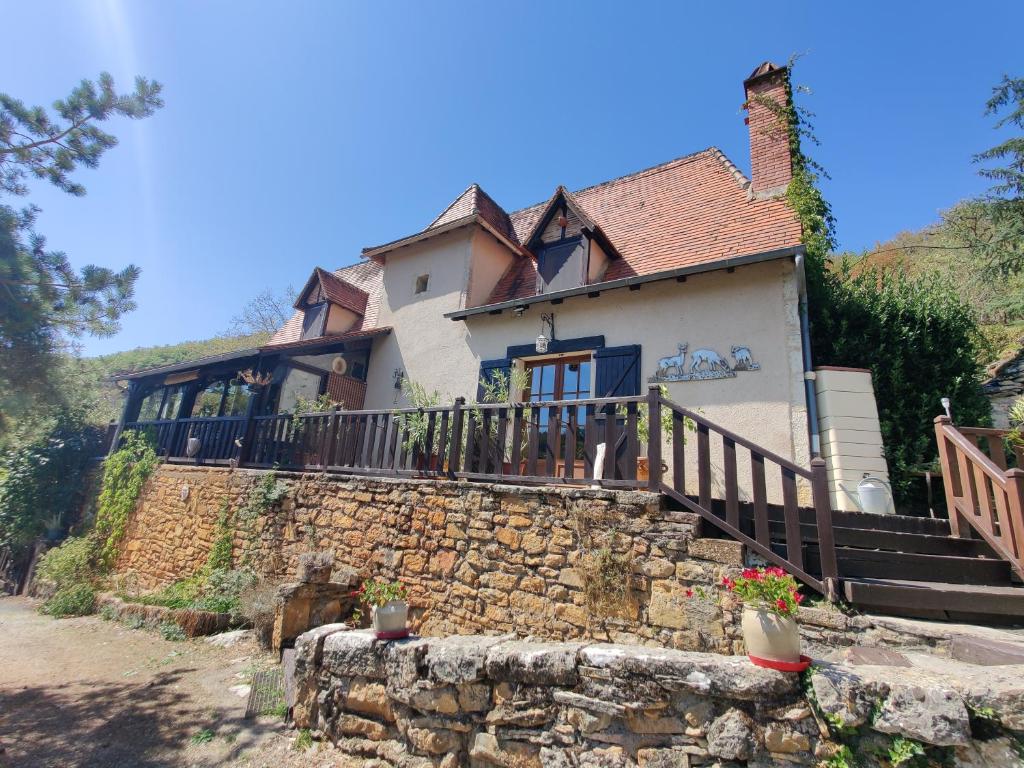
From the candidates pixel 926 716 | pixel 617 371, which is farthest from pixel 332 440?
pixel 926 716

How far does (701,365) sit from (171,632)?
7882mm

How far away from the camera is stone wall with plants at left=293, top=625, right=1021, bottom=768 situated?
5.74ft

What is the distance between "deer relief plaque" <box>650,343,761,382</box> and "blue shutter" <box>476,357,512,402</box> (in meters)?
2.46

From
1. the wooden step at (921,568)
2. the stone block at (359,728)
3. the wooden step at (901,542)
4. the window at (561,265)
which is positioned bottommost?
the stone block at (359,728)

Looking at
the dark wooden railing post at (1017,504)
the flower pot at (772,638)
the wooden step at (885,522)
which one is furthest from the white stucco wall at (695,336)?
the flower pot at (772,638)

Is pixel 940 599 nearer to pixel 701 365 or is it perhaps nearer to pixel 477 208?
pixel 701 365

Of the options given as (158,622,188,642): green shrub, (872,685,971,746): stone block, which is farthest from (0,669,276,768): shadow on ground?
(872,685,971,746): stone block

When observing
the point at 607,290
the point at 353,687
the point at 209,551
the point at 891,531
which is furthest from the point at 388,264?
the point at 891,531

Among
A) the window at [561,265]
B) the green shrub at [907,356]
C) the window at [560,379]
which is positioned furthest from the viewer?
the window at [561,265]

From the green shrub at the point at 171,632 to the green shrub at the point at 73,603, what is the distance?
9.37ft

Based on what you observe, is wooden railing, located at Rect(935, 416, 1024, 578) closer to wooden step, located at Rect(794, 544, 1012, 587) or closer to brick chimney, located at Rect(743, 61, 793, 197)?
wooden step, located at Rect(794, 544, 1012, 587)

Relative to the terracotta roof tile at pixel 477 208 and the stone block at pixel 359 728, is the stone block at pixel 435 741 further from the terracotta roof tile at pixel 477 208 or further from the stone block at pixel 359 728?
the terracotta roof tile at pixel 477 208

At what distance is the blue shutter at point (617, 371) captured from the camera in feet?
21.7

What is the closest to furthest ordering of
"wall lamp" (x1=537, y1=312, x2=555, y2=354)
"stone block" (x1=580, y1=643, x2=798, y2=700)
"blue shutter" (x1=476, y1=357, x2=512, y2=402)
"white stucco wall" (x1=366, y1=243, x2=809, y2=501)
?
"stone block" (x1=580, y1=643, x2=798, y2=700) < "white stucco wall" (x1=366, y1=243, x2=809, y2=501) < "wall lamp" (x1=537, y1=312, x2=555, y2=354) < "blue shutter" (x1=476, y1=357, x2=512, y2=402)
